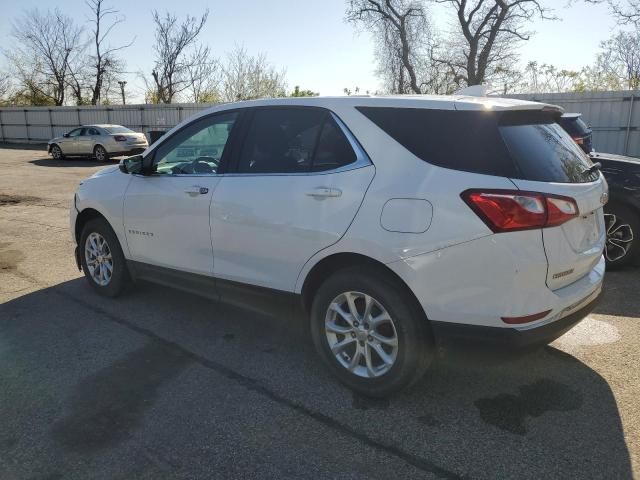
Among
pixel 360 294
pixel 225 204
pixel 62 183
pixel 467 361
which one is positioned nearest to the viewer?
pixel 467 361

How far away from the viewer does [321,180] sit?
317cm

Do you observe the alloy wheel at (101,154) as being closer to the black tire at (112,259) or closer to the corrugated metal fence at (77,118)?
the corrugated metal fence at (77,118)

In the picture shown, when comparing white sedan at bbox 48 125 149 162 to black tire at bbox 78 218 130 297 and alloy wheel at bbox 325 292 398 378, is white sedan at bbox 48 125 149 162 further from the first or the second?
alloy wheel at bbox 325 292 398 378

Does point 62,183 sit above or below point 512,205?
below

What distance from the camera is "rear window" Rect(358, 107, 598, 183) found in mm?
2707

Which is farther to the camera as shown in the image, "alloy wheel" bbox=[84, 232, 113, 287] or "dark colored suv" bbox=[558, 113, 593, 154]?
"dark colored suv" bbox=[558, 113, 593, 154]

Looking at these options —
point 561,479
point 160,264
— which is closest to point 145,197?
point 160,264

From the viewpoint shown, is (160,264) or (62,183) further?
(62,183)

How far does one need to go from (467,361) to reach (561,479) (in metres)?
0.68

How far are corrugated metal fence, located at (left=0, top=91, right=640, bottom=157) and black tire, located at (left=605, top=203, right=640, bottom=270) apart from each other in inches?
503

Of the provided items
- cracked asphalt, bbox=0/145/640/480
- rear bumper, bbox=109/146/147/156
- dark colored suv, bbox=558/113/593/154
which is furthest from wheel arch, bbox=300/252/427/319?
rear bumper, bbox=109/146/147/156

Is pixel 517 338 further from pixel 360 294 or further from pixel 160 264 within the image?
pixel 160 264

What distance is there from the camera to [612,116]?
54.7 ft

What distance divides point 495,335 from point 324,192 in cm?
124
